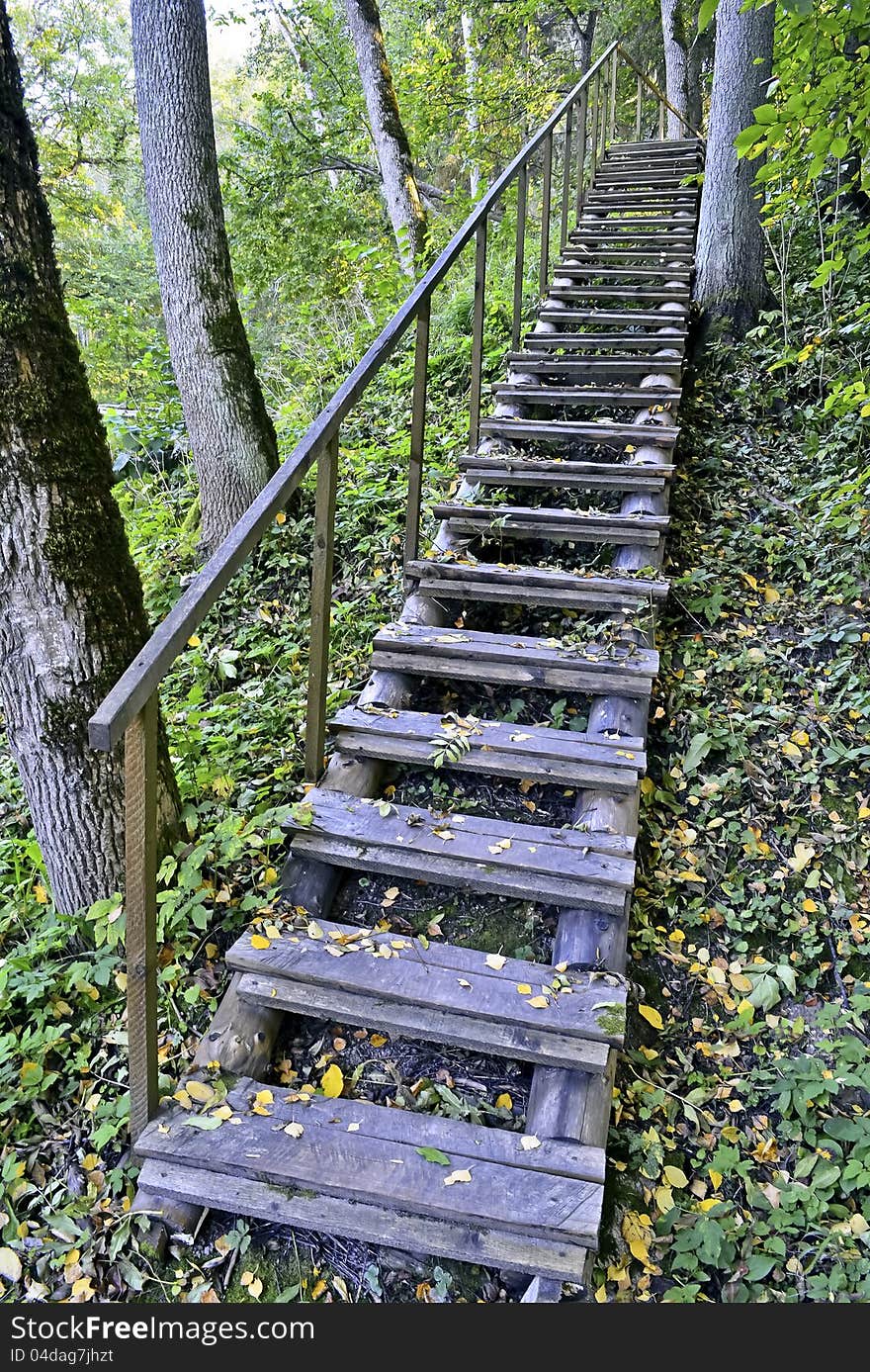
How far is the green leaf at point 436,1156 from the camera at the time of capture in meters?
1.94

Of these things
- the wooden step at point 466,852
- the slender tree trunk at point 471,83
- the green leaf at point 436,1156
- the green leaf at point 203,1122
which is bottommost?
the green leaf at point 203,1122

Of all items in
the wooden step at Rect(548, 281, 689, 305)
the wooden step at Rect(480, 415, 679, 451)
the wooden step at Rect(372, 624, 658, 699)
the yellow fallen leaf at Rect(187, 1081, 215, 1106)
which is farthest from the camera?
the wooden step at Rect(548, 281, 689, 305)

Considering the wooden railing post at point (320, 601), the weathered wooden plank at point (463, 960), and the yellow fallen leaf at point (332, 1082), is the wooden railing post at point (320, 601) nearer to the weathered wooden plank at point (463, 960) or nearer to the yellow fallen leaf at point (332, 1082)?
the weathered wooden plank at point (463, 960)

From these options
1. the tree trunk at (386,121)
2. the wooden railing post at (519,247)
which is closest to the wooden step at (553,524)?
the wooden railing post at (519,247)

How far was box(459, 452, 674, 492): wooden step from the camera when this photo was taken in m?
4.09

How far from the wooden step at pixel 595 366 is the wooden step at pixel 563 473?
106cm

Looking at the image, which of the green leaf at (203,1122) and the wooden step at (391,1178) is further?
the green leaf at (203,1122)

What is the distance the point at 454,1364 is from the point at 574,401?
4.43m

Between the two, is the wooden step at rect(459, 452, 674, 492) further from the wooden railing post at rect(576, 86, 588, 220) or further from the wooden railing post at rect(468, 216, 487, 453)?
the wooden railing post at rect(576, 86, 588, 220)

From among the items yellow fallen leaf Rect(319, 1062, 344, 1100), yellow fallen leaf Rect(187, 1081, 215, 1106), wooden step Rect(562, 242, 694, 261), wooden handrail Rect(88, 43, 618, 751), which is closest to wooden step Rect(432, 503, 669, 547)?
wooden handrail Rect(88, 43, 618, 751)

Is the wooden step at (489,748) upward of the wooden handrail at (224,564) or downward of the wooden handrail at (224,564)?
downward

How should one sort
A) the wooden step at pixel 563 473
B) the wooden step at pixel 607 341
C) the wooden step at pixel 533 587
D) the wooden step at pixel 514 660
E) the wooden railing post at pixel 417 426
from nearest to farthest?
1. the wooden step at pixel 514 660
2. the wooden step at pixel 533 587
3. the wooden railing post at pixel 417 426
4. the wooden step at pixel 563 473
5. the wooden step at pixel 607 341

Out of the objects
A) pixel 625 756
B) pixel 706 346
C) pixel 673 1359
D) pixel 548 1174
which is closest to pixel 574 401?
pixel 706 346

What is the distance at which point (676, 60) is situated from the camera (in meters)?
11.9
